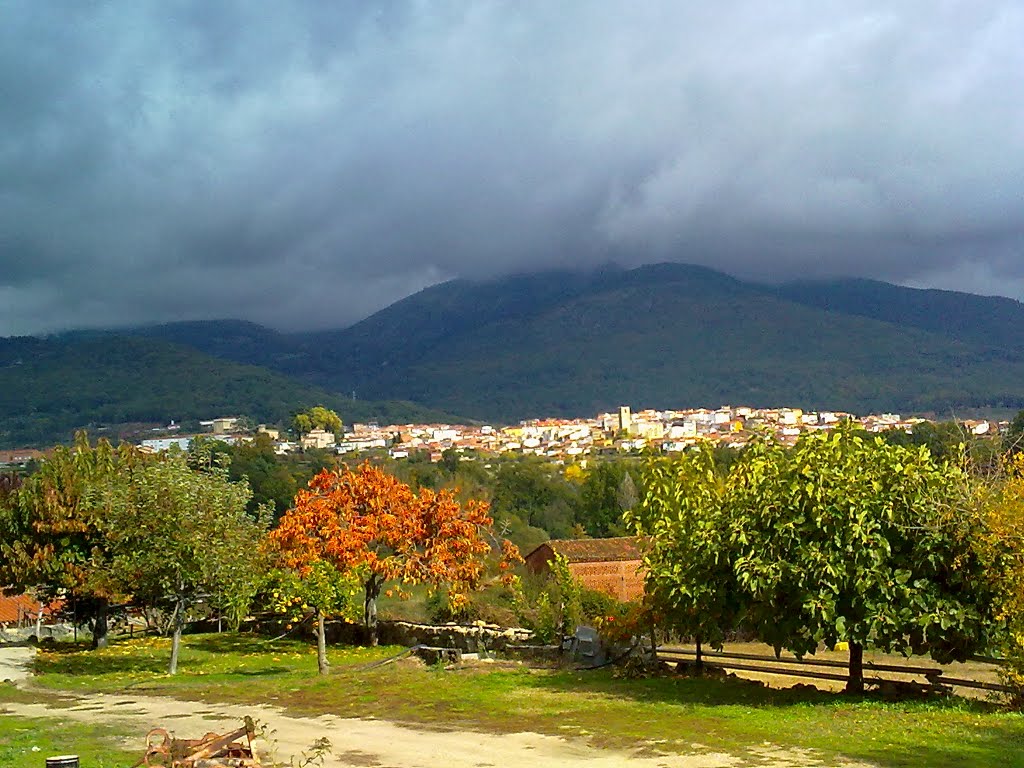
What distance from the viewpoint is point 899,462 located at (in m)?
18.7

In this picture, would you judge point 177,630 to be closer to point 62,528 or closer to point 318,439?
point 62,528

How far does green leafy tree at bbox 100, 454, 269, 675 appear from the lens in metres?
24.1

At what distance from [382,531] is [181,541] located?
15.0 ft

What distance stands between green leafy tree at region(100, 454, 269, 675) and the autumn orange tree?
3.63 feet

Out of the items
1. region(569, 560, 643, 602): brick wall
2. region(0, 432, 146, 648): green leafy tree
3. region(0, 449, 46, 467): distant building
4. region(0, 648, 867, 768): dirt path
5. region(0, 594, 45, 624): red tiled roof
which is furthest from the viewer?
region(0, 449, 46, 467): distant building

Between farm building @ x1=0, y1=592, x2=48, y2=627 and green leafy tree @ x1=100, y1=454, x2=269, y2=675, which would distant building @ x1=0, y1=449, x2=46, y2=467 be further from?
green leafy tree @ x1=100, y1=454, x2=269, y2=675

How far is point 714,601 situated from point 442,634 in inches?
404

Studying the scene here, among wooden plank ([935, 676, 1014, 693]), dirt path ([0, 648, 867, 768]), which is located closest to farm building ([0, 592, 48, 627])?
dirt path ([0, 648, 867, 768])

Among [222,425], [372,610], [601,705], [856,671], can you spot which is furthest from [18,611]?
[222,425]

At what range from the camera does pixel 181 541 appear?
78.8 feet

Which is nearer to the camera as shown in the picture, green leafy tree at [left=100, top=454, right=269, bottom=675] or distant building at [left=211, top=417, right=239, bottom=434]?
green leafy tree at [left=100, top=454, right=269, bottom=675]

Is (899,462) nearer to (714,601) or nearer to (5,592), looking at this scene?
(714,601)

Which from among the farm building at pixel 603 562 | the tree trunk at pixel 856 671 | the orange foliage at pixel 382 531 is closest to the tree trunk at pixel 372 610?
the orange foliage at pixel 382 531

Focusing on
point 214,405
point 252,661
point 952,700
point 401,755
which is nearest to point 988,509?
point 952,700
